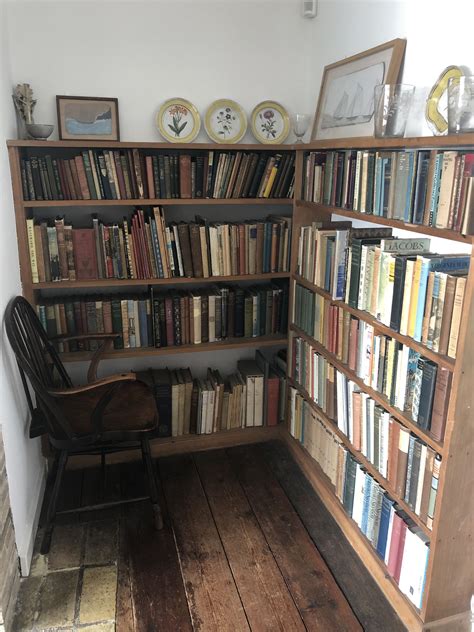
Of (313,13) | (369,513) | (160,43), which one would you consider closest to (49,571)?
(369,513)

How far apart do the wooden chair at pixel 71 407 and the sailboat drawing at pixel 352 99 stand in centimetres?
147

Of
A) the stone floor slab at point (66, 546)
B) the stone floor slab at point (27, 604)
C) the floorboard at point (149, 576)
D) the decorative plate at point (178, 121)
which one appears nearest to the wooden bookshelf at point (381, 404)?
the decorative plate at point (178, 121)

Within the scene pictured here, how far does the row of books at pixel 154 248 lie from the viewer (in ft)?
7.93

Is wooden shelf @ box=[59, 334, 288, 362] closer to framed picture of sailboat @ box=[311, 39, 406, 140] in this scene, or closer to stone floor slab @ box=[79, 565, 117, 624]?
stone floor slab @ box=[79, 565, 117, 624]

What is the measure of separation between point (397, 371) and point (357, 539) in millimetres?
811

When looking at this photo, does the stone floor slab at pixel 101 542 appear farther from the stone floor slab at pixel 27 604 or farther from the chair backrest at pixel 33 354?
the chair backrest at pixel 33 354

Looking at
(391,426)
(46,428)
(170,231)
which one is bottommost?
(46,428)

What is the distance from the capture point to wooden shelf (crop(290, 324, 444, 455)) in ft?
5.42

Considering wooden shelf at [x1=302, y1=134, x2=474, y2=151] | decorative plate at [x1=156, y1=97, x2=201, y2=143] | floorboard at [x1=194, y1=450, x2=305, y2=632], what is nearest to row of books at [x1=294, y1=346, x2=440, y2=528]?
floorboard at [x1=194, y1=450, x2=305, y2=632]

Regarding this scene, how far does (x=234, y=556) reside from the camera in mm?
2115

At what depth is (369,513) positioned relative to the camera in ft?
6.63

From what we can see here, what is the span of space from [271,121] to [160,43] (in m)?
0.67

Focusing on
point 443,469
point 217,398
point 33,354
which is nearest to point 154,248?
point 33,354

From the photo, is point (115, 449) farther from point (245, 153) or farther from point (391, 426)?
point (245, 153)
